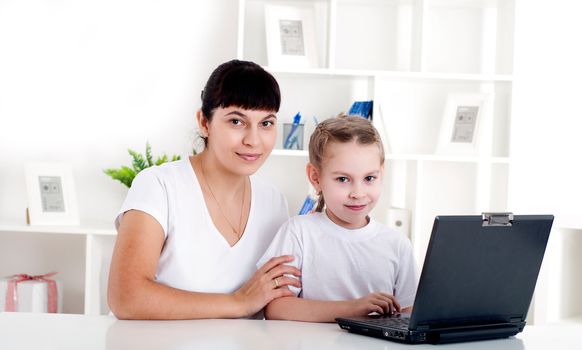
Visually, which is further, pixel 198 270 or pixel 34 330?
pixel 198 270

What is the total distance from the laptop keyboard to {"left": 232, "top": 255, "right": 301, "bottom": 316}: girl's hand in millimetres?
310

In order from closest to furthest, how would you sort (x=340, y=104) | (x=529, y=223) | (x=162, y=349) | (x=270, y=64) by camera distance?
(x=162, y=349), (x=529, y=223), (x=270, y=64), (x=340, y=104)

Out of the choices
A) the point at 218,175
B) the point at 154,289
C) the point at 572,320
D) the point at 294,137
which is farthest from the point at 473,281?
the point at 294,137

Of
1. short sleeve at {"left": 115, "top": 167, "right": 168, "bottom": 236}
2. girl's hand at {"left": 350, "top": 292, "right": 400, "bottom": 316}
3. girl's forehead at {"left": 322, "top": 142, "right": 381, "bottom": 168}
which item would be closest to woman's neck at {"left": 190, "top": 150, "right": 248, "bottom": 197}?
short sleeve at {"left": 115, "top": 167, "right": 168, "bottom": 236}

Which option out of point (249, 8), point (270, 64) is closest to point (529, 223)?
point (270, 64)

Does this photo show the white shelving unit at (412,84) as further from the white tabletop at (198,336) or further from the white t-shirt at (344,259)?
the white tabletop at (198,336)

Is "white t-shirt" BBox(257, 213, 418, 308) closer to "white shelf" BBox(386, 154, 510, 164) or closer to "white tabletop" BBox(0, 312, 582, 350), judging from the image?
"white tabletop" BBox(0, 312, 582, 350)

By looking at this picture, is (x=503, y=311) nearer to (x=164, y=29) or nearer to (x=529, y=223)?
(x=529, y=223)

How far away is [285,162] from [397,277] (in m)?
1.91

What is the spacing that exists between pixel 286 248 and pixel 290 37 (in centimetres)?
190

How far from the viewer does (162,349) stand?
1.42 metres

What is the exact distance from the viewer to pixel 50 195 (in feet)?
12.1

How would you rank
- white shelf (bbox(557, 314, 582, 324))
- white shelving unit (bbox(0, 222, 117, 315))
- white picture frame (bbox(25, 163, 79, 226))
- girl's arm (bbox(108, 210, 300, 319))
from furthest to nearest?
white shelving unit (bbox(0, 222, 117, 315))
white picture frame (bbox(25, 163, 79, 226))
white shelf (bbox(557, 314, 582, 324))
girl's arm (bbox(108, 210, 300, 319))

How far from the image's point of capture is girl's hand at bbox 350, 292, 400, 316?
1.79m
